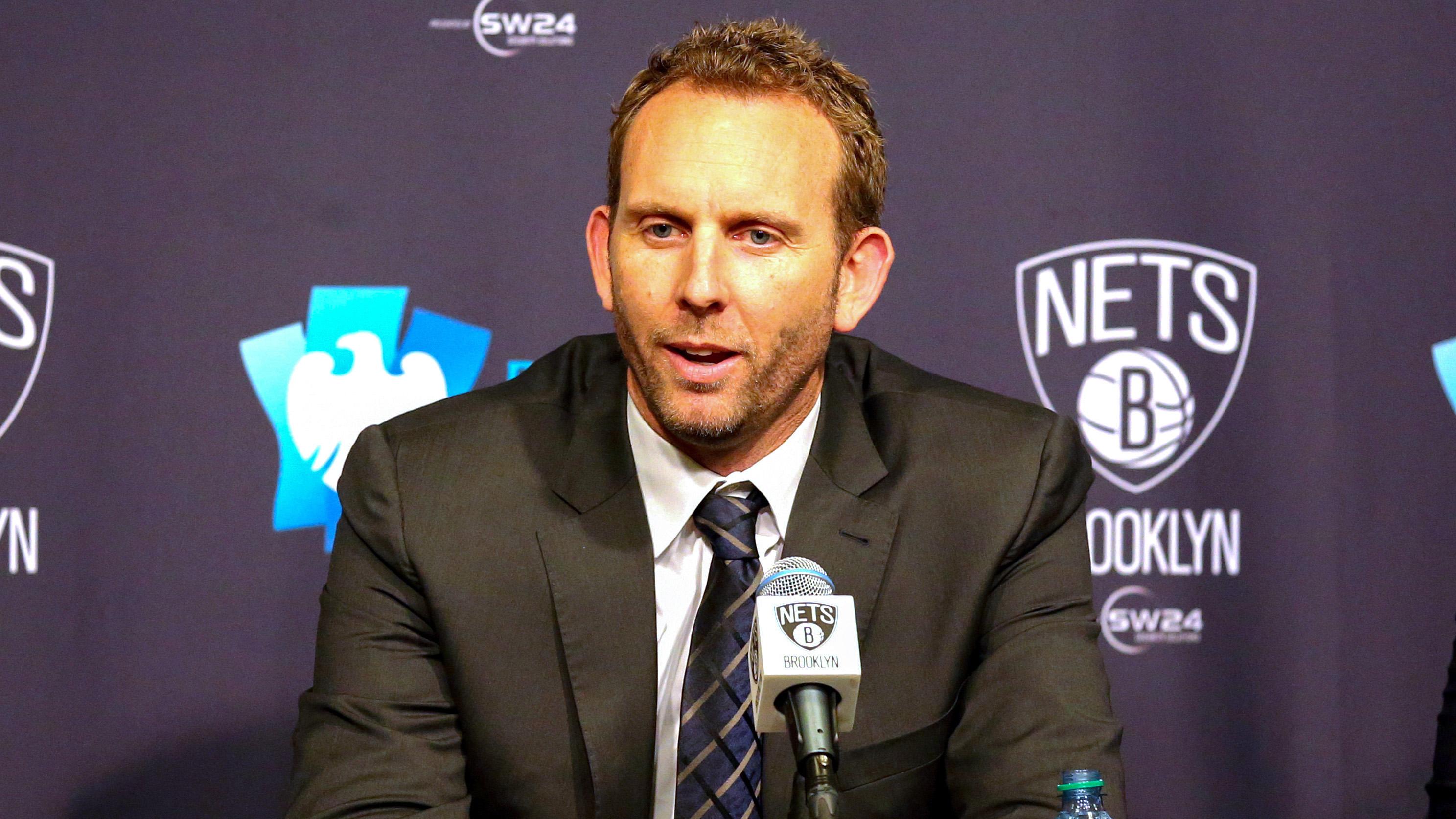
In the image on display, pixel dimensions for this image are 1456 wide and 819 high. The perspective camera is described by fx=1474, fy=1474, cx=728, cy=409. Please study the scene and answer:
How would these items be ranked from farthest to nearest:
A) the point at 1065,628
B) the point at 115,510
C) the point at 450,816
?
the point at 115,510
the point at 1065,628
the point at 450,816

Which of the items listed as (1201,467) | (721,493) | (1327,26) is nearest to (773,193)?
(721,493)

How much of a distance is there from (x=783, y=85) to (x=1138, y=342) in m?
1.12

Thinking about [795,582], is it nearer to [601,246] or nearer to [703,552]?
[703,552]

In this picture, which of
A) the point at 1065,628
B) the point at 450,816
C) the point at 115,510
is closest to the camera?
the point at 450,816

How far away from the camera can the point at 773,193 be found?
6.67 ft

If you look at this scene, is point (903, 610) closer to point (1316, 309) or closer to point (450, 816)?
point (450, 816)

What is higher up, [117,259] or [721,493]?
[117,259]

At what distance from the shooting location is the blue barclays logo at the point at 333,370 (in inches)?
112

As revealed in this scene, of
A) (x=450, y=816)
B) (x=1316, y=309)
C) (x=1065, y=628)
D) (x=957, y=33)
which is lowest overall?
(x=450, y=816)

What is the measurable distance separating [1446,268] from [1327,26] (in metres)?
0.53

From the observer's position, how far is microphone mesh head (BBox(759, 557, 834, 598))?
1.41m

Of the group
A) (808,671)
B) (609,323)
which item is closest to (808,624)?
(808,671)

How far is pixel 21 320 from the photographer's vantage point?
2.86 m

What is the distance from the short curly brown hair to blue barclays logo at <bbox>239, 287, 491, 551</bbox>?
0.76 m
